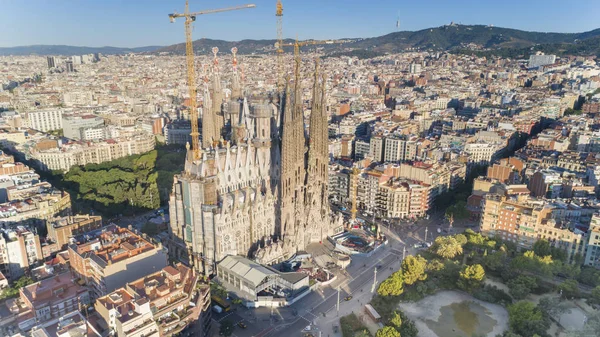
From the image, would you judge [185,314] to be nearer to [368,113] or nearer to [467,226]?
[467,226]

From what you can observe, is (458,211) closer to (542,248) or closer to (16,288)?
(542,248)

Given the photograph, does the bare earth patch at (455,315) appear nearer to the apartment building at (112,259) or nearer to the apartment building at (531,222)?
the apartment building at (531,222)

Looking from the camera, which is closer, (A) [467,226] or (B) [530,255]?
(B) [530,255]

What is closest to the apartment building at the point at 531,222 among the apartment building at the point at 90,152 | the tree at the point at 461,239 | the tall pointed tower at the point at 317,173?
the tree at the point at 461,239

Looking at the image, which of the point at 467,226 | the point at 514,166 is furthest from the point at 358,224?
the point at 514,166

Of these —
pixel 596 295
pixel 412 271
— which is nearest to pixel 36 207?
pixel 412 271

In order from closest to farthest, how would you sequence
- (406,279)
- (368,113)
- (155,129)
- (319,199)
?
(406,279) < (319,199) < (155,129) < (368,113)

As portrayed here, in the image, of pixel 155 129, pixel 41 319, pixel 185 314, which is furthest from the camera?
pixel 155 129
